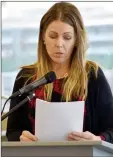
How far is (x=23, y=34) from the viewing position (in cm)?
270

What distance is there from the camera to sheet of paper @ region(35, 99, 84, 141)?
1652 mm

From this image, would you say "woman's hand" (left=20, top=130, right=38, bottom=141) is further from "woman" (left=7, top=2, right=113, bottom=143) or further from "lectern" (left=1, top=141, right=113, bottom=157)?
"lectern" (left=1, top=141, right=113, bottom=157)

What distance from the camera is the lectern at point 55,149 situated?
1.28 m

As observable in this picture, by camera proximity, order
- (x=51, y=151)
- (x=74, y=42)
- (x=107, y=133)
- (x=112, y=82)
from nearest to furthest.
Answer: (x=51, y=151)
(x=107, y=133)
(x=74, y=42)
(x=112, y=82)

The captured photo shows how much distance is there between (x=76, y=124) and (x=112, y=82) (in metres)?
0.88

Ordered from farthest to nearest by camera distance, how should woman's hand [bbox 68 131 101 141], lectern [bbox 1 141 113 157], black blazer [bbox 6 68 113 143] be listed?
black blazer [bbox 6 68 113 143] < woman's hand [bbox 68 131 101 141] < lectern [bbox 1 141 113 157]

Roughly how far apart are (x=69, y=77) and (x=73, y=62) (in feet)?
0.25

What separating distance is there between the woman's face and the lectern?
0.74 meters

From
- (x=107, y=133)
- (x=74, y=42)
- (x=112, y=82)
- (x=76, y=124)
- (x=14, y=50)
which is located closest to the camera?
(x=76, y=124)

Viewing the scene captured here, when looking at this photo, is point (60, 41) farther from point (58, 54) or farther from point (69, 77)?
point (69, 77)

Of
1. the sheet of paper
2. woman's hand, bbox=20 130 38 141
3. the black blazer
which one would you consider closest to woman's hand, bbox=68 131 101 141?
the sheet of paper

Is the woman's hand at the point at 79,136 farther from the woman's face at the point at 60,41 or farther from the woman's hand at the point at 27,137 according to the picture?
the woman's face at the point at 60,41

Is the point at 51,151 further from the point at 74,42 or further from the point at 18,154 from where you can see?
the point at 74,42

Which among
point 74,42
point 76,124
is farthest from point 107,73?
point 76,124
